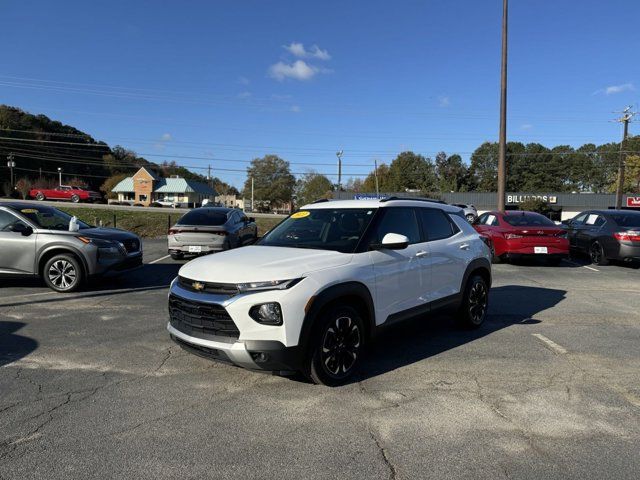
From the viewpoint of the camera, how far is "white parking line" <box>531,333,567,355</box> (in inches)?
214

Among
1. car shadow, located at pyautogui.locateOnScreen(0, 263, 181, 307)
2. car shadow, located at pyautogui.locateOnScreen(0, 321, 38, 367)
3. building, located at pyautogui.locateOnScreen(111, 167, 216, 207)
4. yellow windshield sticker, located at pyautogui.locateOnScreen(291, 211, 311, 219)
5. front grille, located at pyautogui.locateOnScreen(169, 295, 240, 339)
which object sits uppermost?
building, located at pyautogui.locateOnScreen(111, 167, 216, 207)

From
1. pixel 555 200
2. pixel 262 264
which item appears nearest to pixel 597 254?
pixel 262 264

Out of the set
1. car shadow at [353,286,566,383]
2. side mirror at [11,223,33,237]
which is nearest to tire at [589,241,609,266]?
car shadow at [353,286,566,383]

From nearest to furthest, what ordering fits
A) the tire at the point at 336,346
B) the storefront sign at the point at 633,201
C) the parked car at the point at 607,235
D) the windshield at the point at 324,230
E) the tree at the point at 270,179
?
1. the tire at the point at 336,346
2. the windshield at the point at 324,230
3. the parked car at the point at 607,235
4. the storefront sign at the point at 633,201
5. the tree at the point at 270,179

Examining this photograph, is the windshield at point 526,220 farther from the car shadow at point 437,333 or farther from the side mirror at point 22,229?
the side mirror at point 22,229

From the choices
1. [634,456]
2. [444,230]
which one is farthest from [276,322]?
[444,230]

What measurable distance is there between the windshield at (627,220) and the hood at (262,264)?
11499 mm

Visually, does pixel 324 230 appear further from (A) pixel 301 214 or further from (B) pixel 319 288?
(B) pixel 319 288

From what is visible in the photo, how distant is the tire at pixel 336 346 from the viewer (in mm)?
4039

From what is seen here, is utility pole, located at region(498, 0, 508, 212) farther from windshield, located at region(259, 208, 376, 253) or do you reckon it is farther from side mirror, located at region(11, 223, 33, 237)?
side mirror, located at region(11, 223, 33, 237)

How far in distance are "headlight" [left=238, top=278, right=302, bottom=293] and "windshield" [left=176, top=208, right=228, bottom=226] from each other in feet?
30.0

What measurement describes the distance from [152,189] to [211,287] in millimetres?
89106

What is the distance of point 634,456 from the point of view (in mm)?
3111

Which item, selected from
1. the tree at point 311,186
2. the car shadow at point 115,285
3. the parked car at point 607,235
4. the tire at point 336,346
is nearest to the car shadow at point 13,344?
the car shadow at point 115,285
